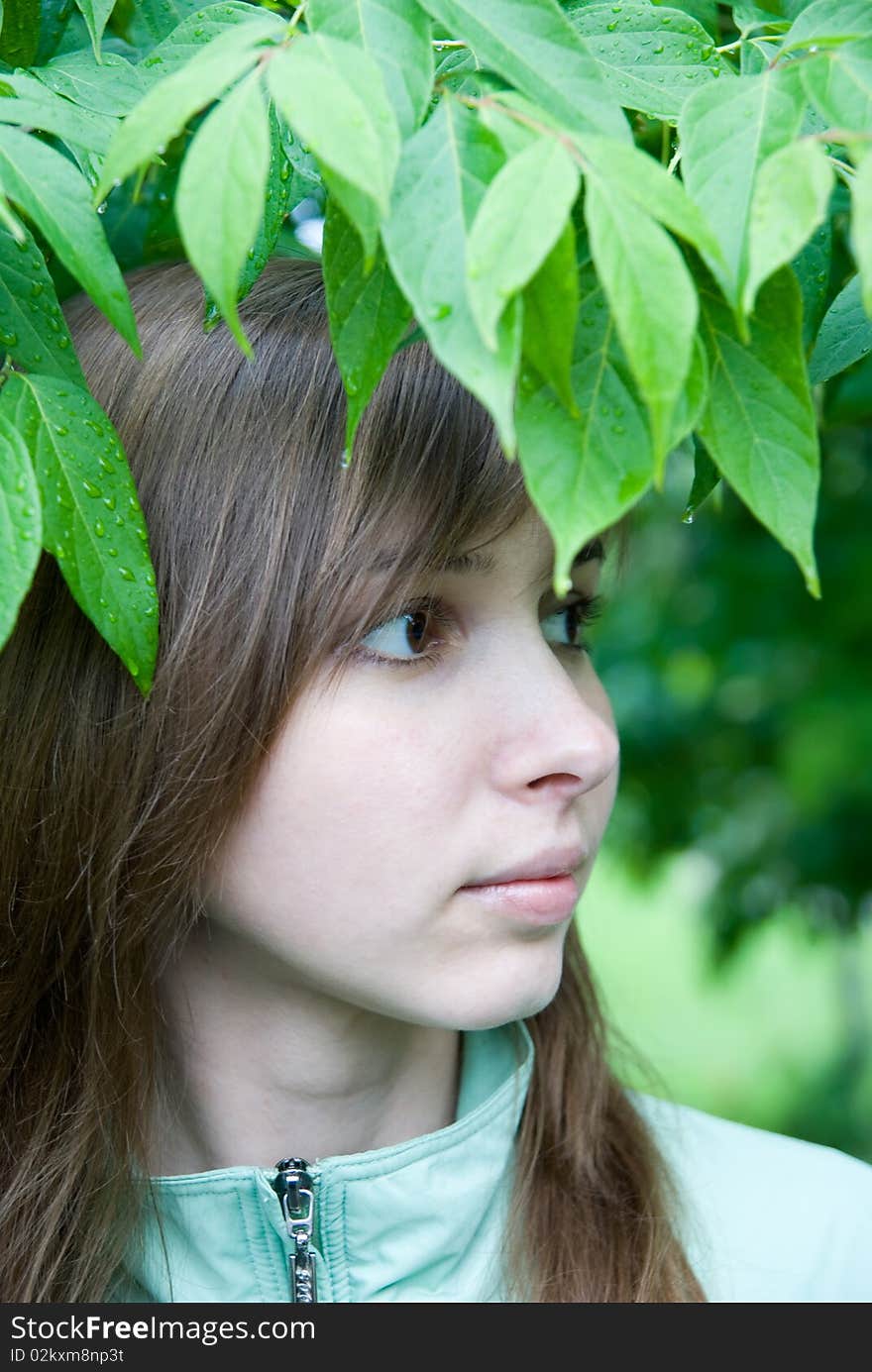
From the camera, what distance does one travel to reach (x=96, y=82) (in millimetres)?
816

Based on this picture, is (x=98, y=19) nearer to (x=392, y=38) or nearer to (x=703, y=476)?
(x=392, y=38)

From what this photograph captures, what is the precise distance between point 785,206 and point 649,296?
0.08 metres

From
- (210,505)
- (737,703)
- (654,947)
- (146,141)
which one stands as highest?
(146,141)

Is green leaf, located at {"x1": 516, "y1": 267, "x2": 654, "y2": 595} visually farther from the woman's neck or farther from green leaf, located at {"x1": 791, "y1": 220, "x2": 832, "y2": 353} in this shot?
the woman's neck

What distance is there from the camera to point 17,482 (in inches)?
26.1

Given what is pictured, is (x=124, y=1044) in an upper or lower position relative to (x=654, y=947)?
upper

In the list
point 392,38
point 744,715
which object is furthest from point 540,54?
point 744,715

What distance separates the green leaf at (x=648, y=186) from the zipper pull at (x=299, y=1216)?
82cm

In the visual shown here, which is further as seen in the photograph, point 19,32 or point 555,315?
point 19,32

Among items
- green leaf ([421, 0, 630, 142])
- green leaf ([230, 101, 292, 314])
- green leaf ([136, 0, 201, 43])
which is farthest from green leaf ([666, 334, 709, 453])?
green leaf ([136, 0, 201, 43])

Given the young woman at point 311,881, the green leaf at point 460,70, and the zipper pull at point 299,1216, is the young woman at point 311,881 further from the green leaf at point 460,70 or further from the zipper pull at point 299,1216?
the green leaf at point 460,70

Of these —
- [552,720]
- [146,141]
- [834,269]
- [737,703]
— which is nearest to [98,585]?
[146,141]

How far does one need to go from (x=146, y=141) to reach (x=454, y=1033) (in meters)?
0.96

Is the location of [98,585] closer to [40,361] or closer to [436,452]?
[40,361]
